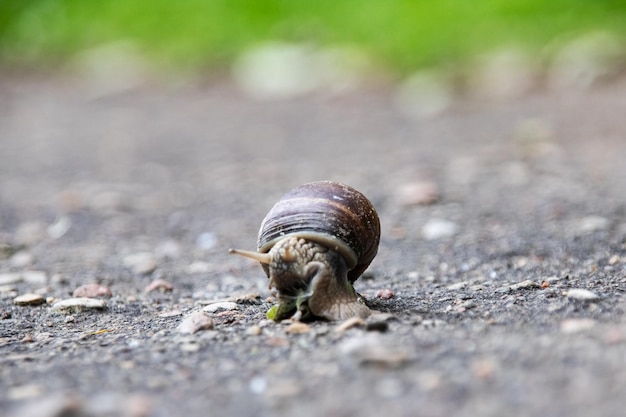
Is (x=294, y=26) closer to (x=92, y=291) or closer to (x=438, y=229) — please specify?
(x=438, y=229)

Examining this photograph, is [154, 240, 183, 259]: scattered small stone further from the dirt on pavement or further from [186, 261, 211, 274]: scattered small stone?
[186, 261, 211, 274]: scattered small stone

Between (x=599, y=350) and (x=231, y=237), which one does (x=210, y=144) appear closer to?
(x=231, y=237)

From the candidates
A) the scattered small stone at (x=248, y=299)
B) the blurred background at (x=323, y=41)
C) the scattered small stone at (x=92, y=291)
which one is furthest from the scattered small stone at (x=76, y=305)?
the blurred background at (x=323, y=41)

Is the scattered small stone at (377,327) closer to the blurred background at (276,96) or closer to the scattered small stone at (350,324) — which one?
the scattered small stone at (350,324)

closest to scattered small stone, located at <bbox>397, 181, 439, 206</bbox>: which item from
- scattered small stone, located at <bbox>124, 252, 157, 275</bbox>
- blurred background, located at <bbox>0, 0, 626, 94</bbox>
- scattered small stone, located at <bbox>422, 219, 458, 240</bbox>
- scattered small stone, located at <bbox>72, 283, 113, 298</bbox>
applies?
scattered small stone, located at <bbox>422, 219, 458, 240</bbox>

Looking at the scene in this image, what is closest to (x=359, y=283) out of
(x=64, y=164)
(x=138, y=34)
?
(x=64, y=164)

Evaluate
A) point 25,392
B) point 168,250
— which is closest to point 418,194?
point 168,250
